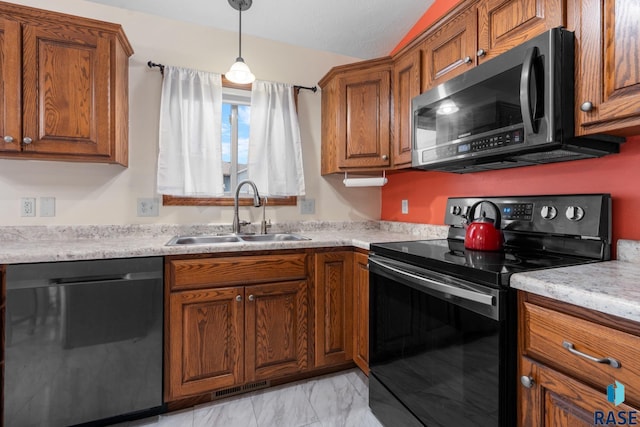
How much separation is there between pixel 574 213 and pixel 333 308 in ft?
4.34

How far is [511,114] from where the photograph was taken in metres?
1.23

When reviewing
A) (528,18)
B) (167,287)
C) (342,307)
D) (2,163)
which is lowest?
(342,307)

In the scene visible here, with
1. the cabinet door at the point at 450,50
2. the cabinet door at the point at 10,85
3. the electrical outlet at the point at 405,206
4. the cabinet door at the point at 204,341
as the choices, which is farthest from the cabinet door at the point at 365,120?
the cabinet door at the point at 10,85

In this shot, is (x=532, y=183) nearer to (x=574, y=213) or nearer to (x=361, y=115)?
(x=574, y=213)

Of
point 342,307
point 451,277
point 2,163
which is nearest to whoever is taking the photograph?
point 451,277

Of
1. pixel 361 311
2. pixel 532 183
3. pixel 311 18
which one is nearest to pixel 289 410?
pixel 361 311

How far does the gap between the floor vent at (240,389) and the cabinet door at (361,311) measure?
23.4 inches

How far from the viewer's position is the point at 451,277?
1.08 metres

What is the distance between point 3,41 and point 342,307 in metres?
2.36

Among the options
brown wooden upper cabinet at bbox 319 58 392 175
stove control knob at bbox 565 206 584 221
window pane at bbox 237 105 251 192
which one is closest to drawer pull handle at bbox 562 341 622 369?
stove control knob at bbox 565 206 584 221

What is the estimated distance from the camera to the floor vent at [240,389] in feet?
5.75

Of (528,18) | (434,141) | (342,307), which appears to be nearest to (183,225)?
(342,307)

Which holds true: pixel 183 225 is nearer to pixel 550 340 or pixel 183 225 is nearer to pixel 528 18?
pixel 550 340

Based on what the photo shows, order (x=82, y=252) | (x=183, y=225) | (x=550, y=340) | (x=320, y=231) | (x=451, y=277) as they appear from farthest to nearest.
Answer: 1. (x=320, y=231)
2. (x=183, y=225)
3. (x=82, y=252)
4. (x=451, y=277)
5. (x=550, y=340)
